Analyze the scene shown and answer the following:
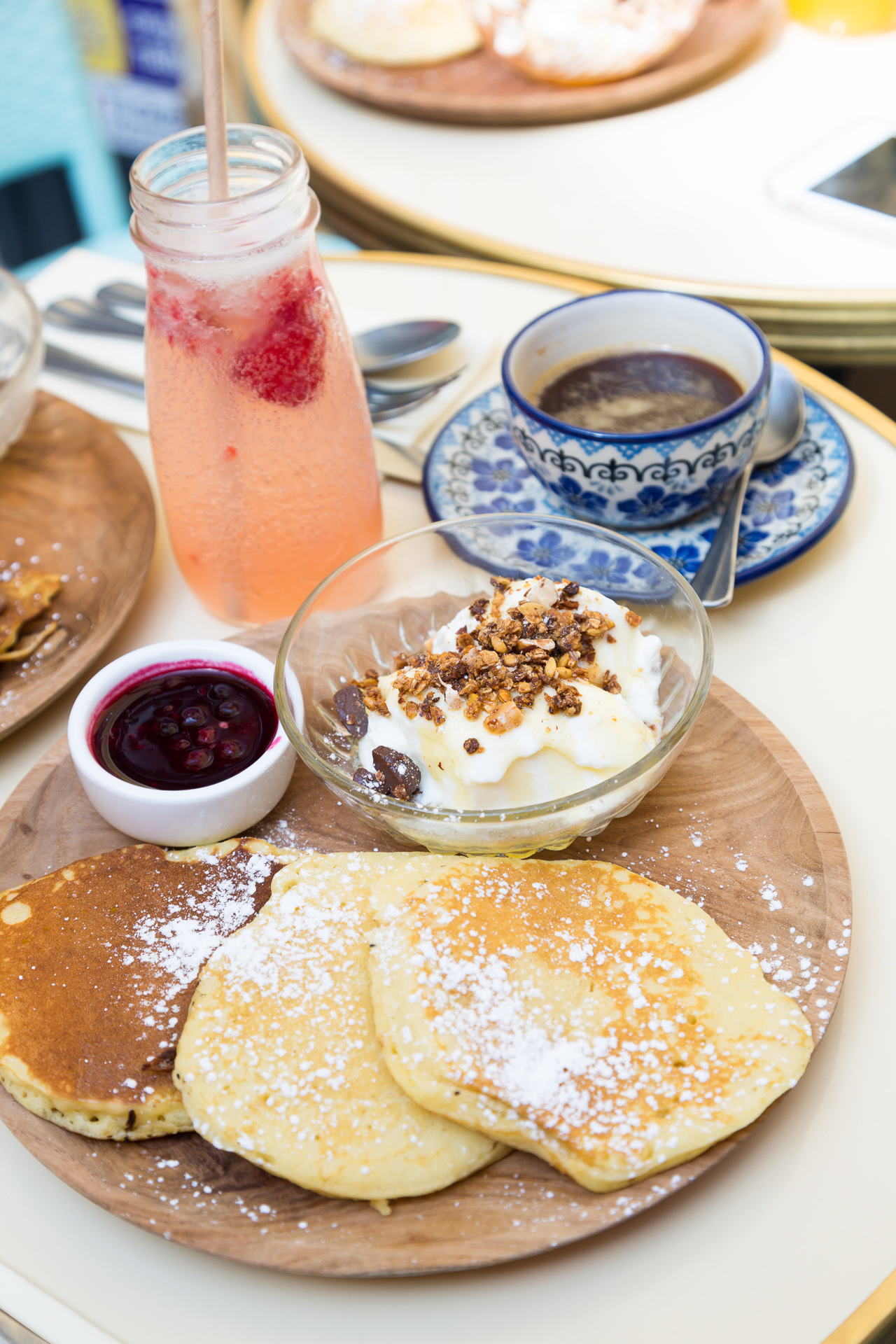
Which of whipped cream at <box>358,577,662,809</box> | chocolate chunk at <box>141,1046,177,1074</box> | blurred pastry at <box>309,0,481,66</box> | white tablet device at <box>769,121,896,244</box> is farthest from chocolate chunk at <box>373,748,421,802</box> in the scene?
blurred pastry at <box>309,0,481,66</box>

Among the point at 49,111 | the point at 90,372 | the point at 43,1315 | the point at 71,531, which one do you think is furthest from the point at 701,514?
the point at 49,111

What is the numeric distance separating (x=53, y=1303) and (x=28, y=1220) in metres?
0.06

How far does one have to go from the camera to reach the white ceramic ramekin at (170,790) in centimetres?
90

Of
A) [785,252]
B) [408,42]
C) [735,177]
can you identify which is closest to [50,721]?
[785,252]

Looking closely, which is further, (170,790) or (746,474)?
(746,474)

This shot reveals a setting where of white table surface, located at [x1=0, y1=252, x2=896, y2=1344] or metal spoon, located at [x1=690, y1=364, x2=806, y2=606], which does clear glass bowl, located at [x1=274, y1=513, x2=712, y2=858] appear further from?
white table surface, located at [x1=0, y1=252, x2=896, y2=1344]

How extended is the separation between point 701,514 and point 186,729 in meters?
0.60

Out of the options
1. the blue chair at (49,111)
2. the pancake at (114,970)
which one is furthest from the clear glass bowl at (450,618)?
the blue chair at (49,111)

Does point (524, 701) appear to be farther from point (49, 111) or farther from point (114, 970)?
point (49, 111)

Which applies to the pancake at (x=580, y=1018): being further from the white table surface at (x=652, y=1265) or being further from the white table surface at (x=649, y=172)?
the white table surface at (x=649, y=172)

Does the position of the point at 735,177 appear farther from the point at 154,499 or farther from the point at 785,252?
the point at 154,499

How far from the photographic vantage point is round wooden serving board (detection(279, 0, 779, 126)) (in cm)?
195

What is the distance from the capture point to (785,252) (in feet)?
5.33

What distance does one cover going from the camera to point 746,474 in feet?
3.94
